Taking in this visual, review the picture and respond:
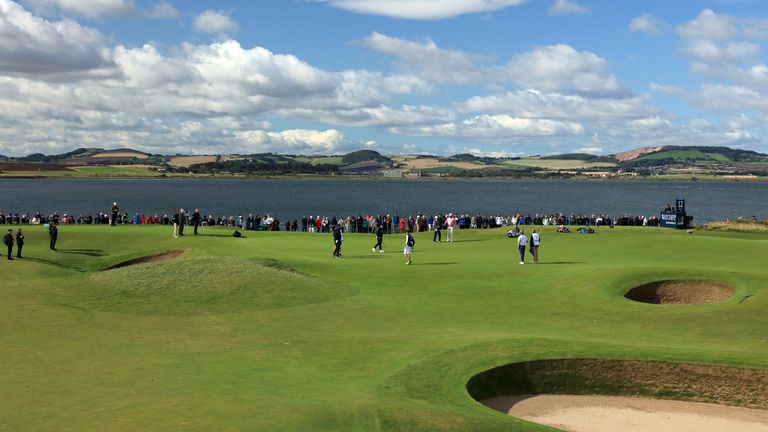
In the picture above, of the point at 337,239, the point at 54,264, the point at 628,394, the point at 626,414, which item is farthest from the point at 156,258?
the point at 626,414

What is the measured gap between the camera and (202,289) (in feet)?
87.6

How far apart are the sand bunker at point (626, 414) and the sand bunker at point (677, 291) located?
9.73 m

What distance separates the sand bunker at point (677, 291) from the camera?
88.3 ft

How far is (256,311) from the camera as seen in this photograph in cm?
2428

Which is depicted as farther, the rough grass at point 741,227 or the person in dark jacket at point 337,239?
the rough grass at point 741,227

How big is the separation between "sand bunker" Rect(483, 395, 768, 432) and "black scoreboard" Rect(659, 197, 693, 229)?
42.1m

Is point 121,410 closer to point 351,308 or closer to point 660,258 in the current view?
point 351,308

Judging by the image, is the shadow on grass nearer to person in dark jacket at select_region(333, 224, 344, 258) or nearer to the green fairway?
the green fairway

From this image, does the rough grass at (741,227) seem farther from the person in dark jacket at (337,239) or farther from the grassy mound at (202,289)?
the grassy mound at (202,289)

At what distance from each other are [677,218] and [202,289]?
4493cm

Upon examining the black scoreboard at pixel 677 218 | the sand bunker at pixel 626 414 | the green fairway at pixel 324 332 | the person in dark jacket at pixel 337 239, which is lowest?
the sand bunker at pixel 626 414

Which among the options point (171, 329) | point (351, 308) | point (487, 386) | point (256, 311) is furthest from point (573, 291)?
point (171, 329)

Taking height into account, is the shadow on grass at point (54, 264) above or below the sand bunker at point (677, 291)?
below

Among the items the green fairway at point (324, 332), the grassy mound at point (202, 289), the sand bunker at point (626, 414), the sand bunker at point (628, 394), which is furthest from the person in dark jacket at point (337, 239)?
the sand bunker at point (626, 414)
